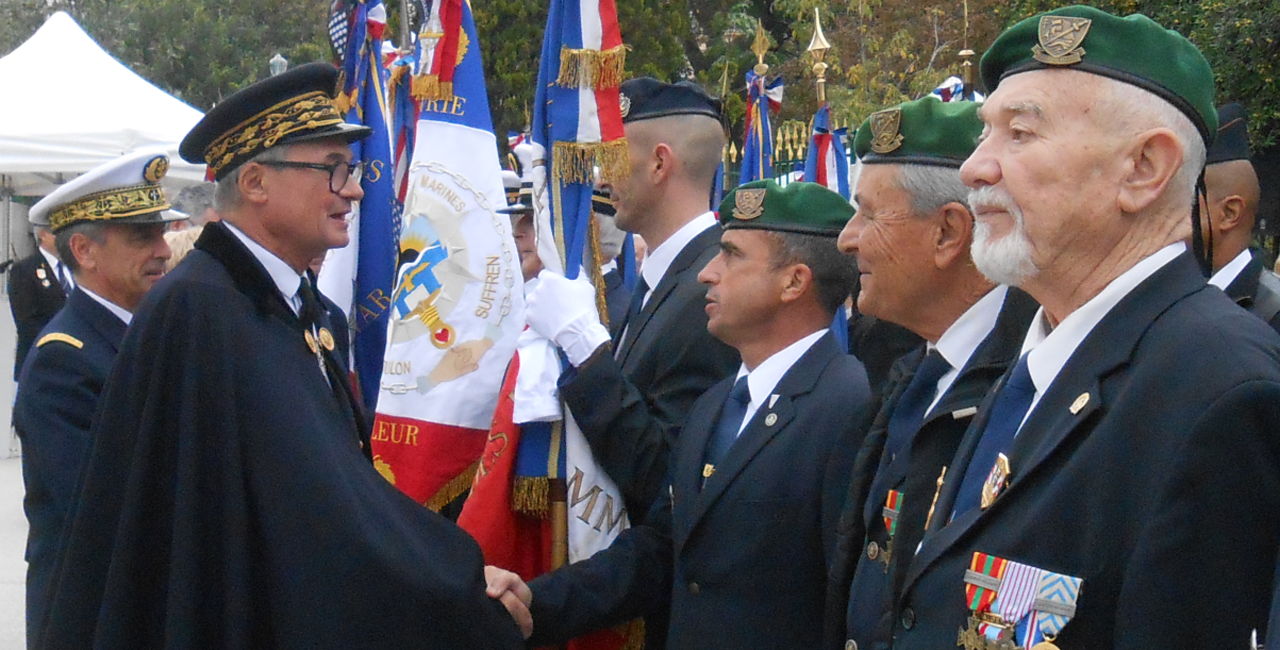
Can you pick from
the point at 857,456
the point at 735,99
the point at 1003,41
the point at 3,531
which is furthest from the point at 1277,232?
the point at 735,99

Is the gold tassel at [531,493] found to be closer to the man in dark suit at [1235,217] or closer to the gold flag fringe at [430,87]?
the gold flag fringe at [430,87]

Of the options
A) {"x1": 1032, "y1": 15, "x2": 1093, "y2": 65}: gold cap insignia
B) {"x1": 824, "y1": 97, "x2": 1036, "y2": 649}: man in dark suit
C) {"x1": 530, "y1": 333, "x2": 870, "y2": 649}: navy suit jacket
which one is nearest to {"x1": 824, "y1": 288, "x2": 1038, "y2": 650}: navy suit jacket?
{"x1": 824, "y1": 97, "x2": 1036, "y2": 649}: man in dark suit

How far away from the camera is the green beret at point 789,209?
357cm

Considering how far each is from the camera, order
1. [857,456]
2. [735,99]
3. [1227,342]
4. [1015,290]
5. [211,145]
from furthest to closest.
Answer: [735,99] < [211,145] < [857,456] < [1015,290] < [1227,342]

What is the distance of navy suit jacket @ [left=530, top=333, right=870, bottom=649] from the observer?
3139 millimetres

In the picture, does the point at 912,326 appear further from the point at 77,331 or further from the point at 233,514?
the point at 77,331

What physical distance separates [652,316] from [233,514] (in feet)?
4.87

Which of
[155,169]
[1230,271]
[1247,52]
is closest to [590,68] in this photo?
[155,169]

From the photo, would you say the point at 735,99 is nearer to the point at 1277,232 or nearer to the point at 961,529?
the point at 1277,232

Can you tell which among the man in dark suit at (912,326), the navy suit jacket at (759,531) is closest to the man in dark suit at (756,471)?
the navy suit jacket at (759,531)

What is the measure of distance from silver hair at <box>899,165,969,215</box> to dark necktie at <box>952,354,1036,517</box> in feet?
2.85

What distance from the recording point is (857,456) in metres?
2.92

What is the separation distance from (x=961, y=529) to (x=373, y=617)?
1415 mm

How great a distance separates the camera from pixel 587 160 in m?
3.67
